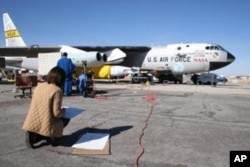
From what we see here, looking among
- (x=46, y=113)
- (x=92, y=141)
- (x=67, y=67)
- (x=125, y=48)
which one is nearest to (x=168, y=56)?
(x=125, y=48)

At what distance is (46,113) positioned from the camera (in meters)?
4.47

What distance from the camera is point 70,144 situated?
480cm

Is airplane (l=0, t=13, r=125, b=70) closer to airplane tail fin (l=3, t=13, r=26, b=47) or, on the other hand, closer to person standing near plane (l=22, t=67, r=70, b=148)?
airplane tail fin (l=3, t=13, r=26, b=47)

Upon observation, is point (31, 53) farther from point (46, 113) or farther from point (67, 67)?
point (46, 113)

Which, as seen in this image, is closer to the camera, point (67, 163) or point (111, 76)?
point (67, 163)

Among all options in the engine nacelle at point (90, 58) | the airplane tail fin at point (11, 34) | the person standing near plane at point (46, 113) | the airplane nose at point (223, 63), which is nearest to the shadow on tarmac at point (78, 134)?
the person standing near plane at point (46, 113)

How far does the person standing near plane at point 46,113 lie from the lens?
176 inches

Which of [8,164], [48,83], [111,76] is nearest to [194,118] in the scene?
[48,83]

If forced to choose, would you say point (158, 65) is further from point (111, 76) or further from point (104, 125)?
point (104, 125)

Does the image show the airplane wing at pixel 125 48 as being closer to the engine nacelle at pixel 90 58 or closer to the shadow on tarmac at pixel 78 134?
the engine nacelle at pixel 90 58

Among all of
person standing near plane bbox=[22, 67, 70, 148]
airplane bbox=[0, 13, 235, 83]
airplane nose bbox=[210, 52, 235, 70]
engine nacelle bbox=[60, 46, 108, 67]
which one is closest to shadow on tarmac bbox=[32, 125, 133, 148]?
person standing near plane bbox=[22, 67, 70, 148]

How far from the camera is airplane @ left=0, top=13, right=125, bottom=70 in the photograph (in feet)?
61.5

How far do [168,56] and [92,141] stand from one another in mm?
20631

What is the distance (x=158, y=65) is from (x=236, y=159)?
2182 centimetres
